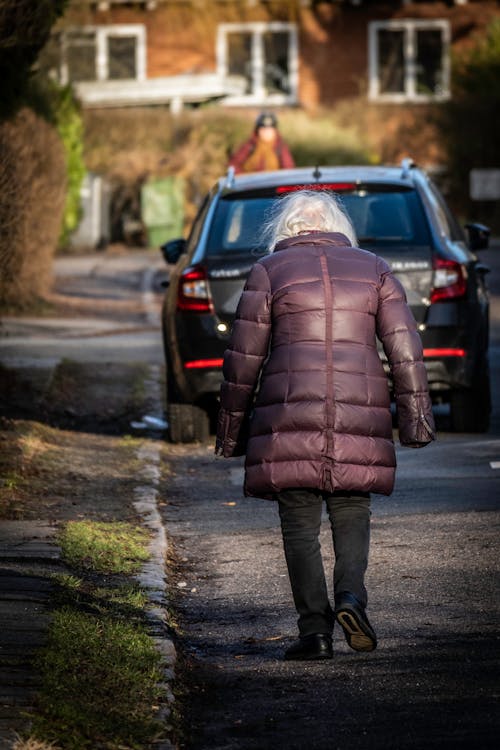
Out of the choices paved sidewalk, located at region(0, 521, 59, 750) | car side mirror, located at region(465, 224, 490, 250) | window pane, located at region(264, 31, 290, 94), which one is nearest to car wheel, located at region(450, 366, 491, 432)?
car side mirror, located at region(465, 224, 490, 250)

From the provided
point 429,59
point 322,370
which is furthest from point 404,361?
point 429,59

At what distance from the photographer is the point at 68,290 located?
23.3 meters

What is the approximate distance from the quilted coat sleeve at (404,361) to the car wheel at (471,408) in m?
5.15

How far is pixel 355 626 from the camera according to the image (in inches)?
235

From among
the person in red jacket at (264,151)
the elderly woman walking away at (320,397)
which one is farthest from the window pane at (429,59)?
Result: the elderly woman walking away at (320,397)

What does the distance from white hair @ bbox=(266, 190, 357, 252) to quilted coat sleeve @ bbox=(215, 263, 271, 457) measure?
17cm

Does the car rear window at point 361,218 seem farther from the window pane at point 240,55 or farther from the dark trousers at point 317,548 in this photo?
the window pane at point 240,55

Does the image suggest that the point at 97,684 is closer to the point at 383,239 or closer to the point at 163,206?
the point at 383,239

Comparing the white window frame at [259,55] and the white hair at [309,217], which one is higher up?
the white hair at [309,217]

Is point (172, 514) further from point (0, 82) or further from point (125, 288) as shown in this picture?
point (125, 288)

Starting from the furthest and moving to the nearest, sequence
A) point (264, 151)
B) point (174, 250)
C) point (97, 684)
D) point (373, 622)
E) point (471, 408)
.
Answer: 1. point (264, 151)
2. point (174, 250)
3. point (471, 408)
4. point (373, 622)
5. point (97, 684)

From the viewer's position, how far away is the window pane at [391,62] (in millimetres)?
42938

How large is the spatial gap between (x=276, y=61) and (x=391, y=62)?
2.70m

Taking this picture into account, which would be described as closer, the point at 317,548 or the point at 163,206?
the point at 317,548
